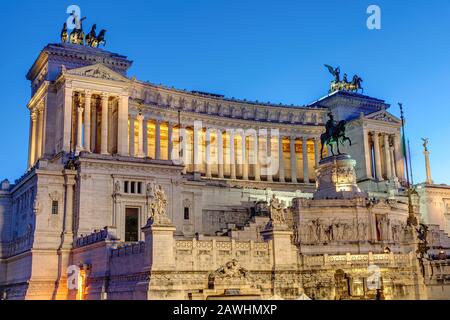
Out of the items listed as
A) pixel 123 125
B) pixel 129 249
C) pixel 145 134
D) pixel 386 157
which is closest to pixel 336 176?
pixel 123 125

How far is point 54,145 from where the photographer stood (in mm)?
77875

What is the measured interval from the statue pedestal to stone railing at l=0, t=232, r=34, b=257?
3050 centimetres

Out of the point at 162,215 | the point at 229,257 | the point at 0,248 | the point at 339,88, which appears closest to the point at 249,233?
the point at 229,257

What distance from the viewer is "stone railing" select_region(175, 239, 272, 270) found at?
1615 inches

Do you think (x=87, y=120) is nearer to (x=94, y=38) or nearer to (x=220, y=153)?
(x=94, y=38)

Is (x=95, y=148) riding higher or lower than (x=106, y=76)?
lower

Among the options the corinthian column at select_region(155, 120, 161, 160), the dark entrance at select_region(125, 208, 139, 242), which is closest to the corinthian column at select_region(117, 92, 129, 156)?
the corinthian column at select_region(155, 120, 161, 160)

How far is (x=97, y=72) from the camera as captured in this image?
75562mm

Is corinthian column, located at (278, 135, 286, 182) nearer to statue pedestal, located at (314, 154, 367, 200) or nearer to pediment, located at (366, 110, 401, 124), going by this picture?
pediment, located at (366, 110, 401, 124)

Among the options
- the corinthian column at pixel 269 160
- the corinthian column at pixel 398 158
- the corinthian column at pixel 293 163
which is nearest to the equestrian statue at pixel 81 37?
the corinthian column at pixel 269 160

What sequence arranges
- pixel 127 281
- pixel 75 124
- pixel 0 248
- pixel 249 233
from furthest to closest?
1. pixel 75 124
2. pixel 0 248
3. pixel 249 233
4. pixel 127 281
